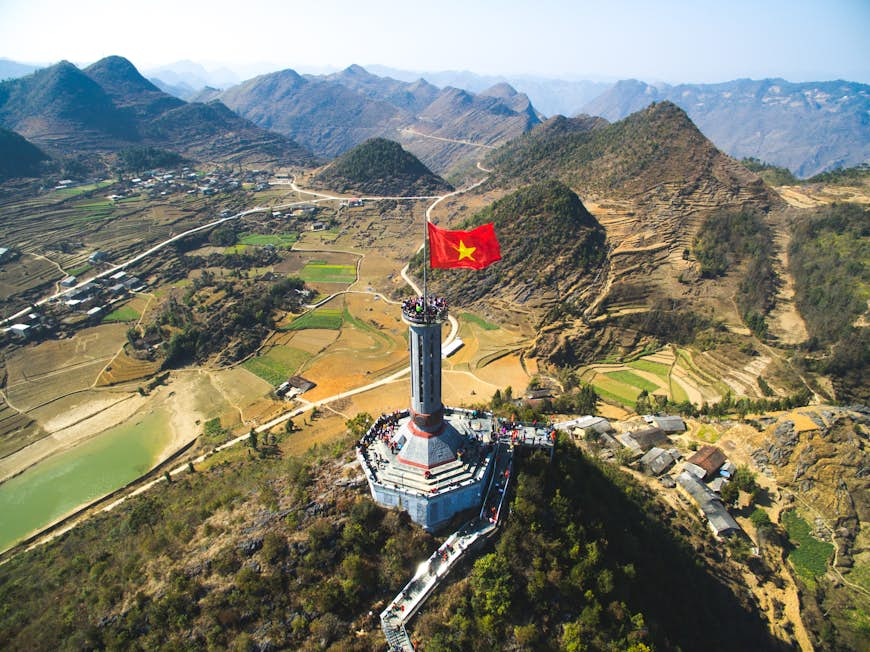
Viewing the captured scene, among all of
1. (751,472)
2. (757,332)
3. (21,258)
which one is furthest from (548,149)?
(21,258)


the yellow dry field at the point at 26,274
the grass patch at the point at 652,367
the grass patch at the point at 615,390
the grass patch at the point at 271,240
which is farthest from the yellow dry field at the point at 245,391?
the grass patch at the point at 271,240

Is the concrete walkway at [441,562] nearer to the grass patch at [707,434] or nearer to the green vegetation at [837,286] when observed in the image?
the grass patch at [707,434]

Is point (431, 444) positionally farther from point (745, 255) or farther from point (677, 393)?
point (745, 255)

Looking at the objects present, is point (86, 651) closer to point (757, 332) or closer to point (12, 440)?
point (12, 440)

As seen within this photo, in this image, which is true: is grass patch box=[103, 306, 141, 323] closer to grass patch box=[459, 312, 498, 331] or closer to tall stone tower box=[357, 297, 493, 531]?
grass patch box=[459, 312, 498, 331]

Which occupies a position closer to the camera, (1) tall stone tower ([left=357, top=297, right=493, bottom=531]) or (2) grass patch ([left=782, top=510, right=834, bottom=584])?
(1) tall stone tower ([left=357, top=297, right=493, bottom=531])

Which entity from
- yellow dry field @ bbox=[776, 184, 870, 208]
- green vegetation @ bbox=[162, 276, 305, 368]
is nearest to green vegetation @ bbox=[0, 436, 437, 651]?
green vegetation @ bbox=[162, 276, 305, 368]
